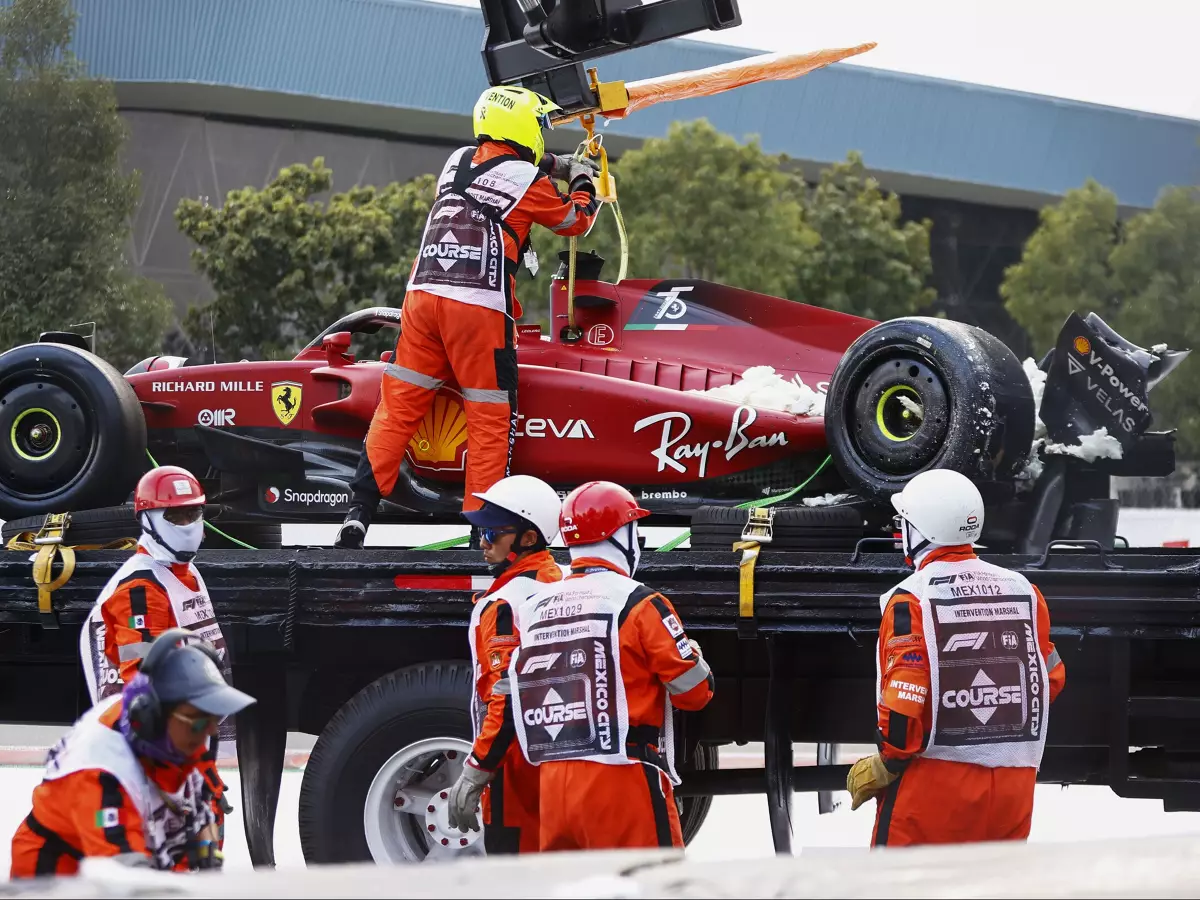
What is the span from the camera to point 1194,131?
3481cm

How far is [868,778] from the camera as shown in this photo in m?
4.57

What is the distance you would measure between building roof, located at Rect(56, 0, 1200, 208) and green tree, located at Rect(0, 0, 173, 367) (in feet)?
21.6

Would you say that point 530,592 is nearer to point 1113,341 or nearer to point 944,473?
point 944,473

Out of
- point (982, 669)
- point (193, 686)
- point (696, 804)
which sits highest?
point (193, 686)

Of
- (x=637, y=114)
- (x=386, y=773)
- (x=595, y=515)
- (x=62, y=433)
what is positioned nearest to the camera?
(x=595, y=515)

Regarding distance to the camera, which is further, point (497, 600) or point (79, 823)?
point (497, 600)

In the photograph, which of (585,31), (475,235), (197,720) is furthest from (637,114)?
(197,720)

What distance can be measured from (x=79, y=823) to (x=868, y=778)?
232 cm

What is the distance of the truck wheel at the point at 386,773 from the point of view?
18.0 feet

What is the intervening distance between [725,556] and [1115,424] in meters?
1.76

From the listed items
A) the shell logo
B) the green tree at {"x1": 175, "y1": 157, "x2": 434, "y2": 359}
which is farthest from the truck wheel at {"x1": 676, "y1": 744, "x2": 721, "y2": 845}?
the green tree at {"x1": 175, "y1": 157, "x2": 434, "y2": 359}

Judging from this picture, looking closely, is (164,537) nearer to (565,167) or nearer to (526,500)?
(526,500)

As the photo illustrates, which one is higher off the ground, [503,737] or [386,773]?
[503,737]

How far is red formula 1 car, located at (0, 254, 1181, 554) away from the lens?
5.83 meters
